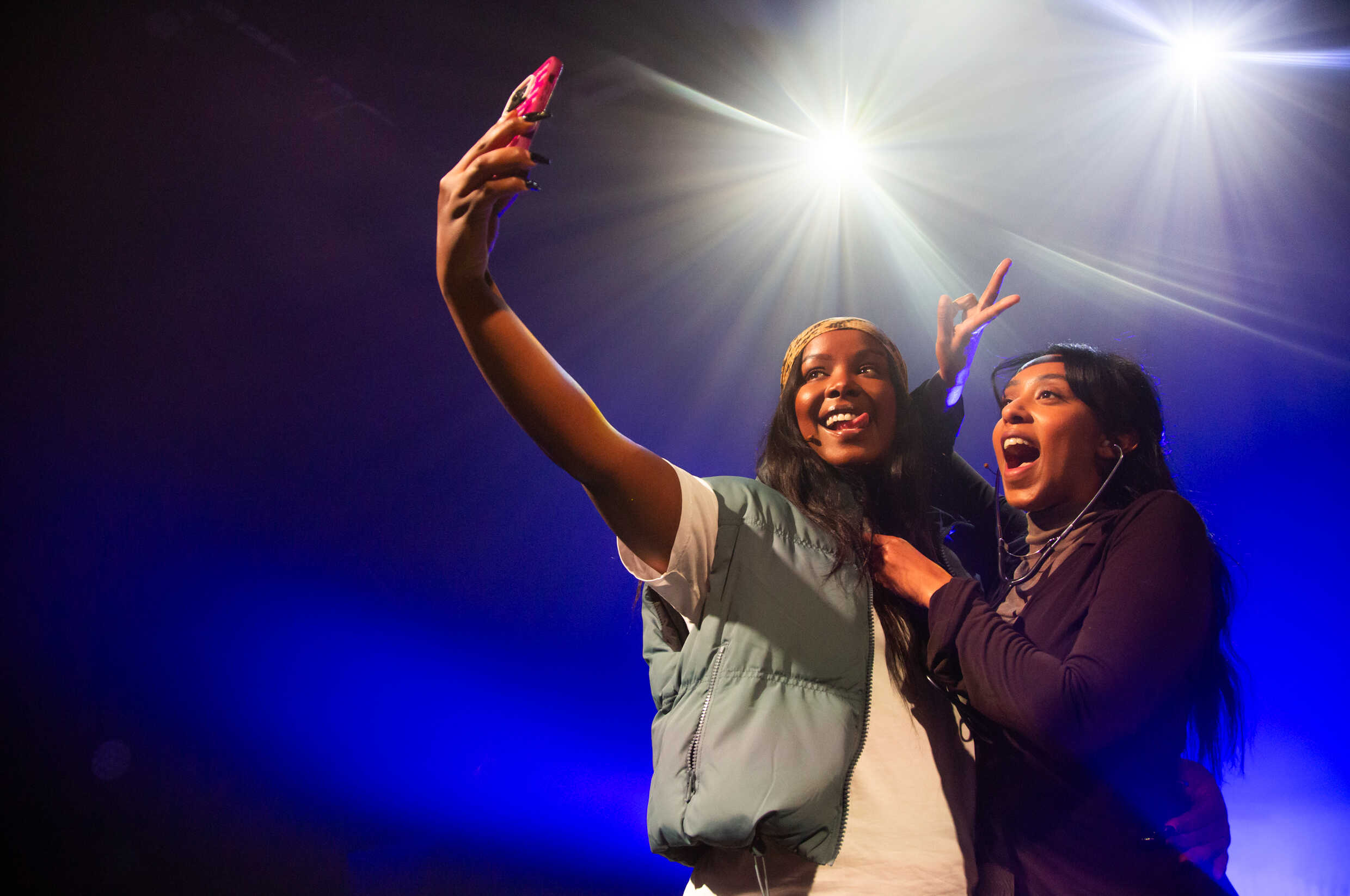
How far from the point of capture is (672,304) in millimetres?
4254

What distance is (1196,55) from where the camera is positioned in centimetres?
338

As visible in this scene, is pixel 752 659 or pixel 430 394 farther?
pixel 430 394

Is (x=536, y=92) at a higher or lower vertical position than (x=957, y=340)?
lower

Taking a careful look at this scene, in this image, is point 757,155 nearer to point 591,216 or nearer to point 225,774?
point 591,216

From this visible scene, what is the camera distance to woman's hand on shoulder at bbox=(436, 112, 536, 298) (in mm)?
859

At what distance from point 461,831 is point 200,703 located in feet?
4.25

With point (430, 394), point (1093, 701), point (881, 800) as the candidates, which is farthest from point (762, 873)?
point (430, 394)

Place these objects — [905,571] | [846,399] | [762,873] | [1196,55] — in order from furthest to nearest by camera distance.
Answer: [1196,55], [846,399], [905,571], [762,873]

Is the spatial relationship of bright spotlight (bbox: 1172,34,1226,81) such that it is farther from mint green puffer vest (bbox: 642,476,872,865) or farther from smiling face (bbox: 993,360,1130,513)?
mint green puffer vest (bbox: 642,476,872,865)

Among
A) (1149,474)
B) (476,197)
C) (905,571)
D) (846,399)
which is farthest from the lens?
(846,399)

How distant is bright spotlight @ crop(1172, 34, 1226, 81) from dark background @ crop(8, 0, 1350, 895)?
24cm

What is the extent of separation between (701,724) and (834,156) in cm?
363

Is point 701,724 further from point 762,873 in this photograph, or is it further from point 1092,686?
point 1092,686

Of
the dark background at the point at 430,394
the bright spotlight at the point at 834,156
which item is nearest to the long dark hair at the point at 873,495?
the dark background at the point at 430,394
